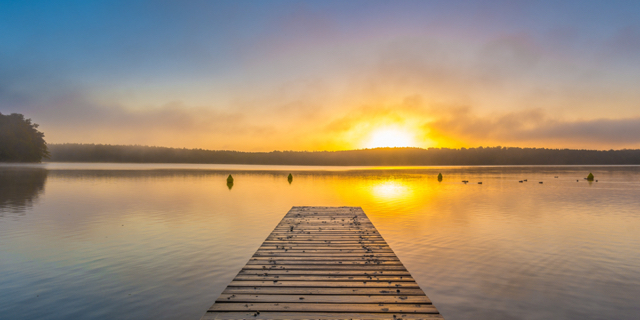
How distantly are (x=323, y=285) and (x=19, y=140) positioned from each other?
129483 mm

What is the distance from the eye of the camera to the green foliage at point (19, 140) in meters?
97.5

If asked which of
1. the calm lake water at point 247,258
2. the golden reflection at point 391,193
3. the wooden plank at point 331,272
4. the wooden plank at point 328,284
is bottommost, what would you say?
the calm lake water at point 247,258

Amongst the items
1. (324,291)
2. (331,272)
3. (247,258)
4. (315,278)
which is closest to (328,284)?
(324,291)

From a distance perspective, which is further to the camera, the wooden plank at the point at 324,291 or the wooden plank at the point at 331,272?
the wooden plank at the point at 331,272

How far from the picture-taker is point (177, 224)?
1772cm

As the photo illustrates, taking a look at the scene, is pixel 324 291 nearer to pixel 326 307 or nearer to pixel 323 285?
pixel 323 285

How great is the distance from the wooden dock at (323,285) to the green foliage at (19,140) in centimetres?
12446

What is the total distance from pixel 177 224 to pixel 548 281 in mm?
16318

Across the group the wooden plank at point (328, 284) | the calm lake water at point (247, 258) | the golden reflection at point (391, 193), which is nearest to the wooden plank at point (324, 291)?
the wooden plank at point (328, 284)

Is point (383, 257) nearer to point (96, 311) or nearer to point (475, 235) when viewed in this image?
point (96, 311)

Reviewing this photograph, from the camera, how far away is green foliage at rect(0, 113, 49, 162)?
9750 centimetres

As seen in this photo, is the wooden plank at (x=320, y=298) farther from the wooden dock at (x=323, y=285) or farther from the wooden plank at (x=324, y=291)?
the wooden plank at (x=324, y=291)

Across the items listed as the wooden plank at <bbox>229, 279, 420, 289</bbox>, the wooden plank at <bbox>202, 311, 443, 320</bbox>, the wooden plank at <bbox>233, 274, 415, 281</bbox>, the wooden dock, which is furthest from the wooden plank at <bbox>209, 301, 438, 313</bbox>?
the wooden plank at <bbox>233, 274, 415, 281</bbox>

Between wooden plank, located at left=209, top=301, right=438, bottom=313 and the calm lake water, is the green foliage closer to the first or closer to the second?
the calm lake water
